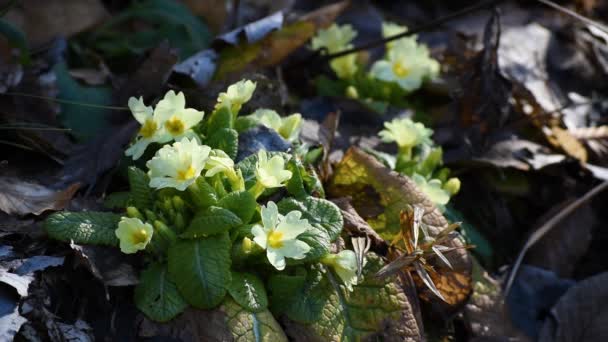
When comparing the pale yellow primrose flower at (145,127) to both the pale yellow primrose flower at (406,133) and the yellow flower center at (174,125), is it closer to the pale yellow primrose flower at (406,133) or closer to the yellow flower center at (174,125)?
the yellow flower center at (174,125)

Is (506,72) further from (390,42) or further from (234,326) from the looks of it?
(234,326)

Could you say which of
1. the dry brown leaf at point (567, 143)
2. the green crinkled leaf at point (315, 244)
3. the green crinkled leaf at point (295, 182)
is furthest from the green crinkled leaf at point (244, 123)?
the dry brown leaf at point (567, 143)

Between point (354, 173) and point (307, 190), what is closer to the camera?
point (307, 190)

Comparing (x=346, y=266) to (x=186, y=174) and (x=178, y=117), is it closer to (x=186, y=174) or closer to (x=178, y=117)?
(x=186, y=174)

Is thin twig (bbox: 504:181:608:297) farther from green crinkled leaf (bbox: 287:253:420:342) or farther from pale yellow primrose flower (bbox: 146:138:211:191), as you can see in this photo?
pale yellow primrose flower (bbox: 146:138:211:191)

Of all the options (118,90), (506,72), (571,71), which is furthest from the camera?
(571,71)

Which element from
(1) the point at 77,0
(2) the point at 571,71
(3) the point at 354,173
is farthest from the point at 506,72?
(1) the point at 77,0

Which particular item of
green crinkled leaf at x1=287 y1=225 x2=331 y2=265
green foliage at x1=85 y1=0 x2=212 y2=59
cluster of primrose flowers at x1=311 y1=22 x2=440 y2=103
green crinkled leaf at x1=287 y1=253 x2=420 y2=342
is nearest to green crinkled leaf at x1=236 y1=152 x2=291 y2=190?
green crinkled leaf at x1=287 y1=225 x2=331 y2=265
